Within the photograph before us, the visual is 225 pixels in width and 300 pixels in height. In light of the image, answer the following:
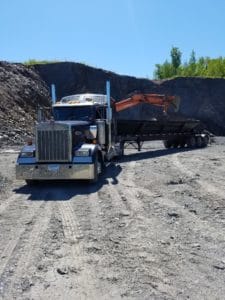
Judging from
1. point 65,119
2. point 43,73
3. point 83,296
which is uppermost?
point 43,73

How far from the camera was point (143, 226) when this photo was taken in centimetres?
798

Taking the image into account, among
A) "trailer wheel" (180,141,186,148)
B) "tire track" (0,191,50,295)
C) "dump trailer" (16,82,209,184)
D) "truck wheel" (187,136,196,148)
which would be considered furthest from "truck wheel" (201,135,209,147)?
"tire track" (0,191,50,295)

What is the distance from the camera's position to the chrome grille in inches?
486

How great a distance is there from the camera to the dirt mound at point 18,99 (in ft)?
88.3

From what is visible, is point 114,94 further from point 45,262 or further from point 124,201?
point 45,262

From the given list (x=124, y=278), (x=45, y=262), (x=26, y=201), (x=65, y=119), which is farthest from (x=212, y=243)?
(x=65, y=119)

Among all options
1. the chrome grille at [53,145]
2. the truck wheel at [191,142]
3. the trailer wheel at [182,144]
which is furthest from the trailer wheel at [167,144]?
the chrome grille at [53,145]

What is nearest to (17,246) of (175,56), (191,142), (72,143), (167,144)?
(72,143)

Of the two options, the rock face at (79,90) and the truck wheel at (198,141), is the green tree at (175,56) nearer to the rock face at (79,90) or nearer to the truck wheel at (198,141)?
the rock face at (79,90)

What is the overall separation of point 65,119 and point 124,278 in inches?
392

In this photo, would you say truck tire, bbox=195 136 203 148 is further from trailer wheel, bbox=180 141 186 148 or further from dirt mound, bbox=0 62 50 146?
dirt mound, bbox=0 62 50 146

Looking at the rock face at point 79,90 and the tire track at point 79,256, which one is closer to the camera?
the tire track at point 79,256

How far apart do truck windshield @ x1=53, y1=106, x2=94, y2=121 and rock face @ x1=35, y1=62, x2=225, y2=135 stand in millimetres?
25603

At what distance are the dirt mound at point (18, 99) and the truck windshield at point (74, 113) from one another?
32.7ft
